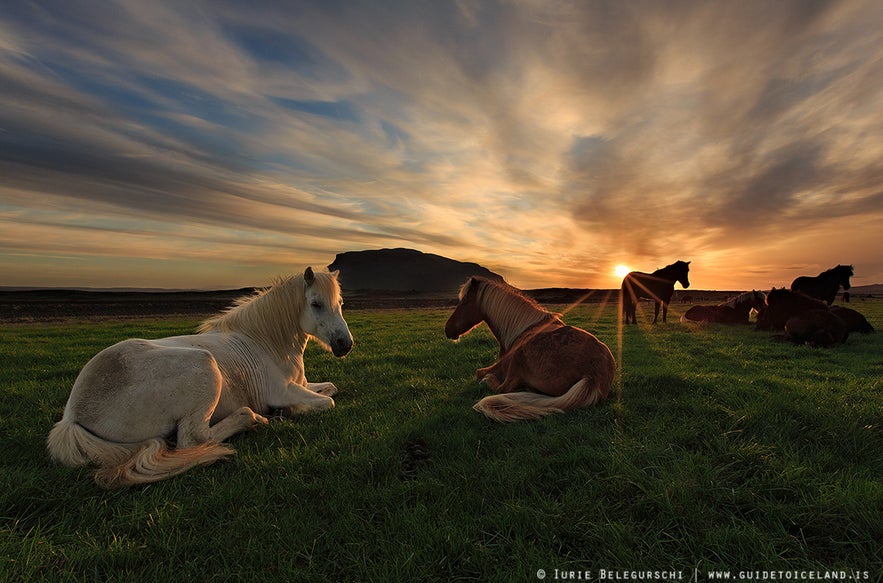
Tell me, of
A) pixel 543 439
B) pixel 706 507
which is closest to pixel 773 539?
pixel 706 507

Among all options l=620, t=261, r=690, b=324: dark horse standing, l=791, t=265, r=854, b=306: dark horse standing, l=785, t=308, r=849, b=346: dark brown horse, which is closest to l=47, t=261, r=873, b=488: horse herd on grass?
l=785, t=308, r=849, b=346: dark brown horse

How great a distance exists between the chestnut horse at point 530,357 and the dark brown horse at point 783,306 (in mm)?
10238

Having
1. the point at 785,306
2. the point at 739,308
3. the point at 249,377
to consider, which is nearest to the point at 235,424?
the point at 249,377

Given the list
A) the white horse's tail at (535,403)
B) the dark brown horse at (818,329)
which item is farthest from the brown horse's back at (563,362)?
the dark brown horse at (818,329)

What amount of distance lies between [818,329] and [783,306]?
233cm

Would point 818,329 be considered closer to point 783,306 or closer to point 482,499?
point 783,306

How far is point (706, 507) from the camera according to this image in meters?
2.53

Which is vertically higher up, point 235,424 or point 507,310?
point 507,310

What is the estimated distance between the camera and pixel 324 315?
5320mm

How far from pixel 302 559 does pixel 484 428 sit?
90.7 inches

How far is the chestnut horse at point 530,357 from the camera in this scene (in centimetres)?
457

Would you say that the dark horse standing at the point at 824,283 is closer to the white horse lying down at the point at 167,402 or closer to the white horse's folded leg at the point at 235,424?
the white horse lying down at the point at 167,402

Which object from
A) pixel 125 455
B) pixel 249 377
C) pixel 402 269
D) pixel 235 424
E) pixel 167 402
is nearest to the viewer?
pixel 125 455

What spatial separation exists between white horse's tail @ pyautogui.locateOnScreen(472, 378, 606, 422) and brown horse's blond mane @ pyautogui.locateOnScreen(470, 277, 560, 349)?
1294 mm
